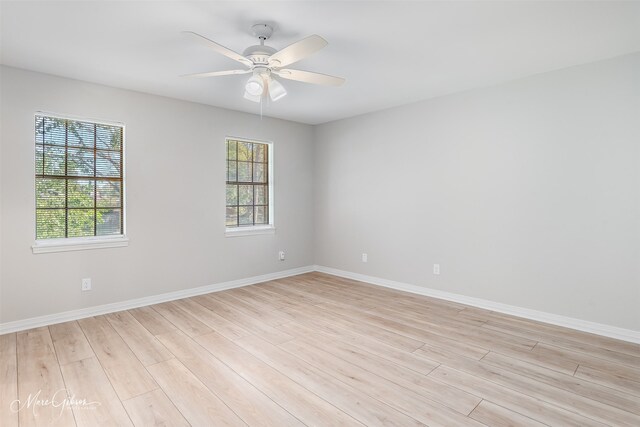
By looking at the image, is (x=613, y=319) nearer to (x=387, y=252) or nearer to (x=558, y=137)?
(x=558, y=137)

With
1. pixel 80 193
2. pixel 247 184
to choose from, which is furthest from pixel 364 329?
pixel 80 193

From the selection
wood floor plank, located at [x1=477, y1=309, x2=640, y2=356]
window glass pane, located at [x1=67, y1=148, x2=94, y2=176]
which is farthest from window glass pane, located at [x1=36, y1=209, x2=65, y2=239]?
wood floor plank, located at [x1=477, y1=309, x2=640, y2=356]

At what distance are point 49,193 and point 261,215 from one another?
264cm

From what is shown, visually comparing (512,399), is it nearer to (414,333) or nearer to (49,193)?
(414,333)

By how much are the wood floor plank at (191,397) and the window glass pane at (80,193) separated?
85.2 inches

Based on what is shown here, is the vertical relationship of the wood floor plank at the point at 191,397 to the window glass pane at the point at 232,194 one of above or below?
below

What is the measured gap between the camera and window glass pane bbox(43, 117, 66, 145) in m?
3.42

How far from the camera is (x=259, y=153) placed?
5.23 meters

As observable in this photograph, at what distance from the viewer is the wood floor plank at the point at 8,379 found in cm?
193

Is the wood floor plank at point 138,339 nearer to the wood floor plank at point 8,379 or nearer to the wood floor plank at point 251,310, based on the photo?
the wood floor plank at point 8,379

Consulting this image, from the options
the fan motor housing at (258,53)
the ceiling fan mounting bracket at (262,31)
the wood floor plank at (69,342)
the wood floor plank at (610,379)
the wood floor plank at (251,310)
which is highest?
the ceiling fan mounting bracket at (262,31)

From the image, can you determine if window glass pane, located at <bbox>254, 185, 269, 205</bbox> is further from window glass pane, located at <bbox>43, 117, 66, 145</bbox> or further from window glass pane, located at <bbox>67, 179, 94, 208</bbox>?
window glass pane, located at <bbox>43, 117, 66, 145</bbox>

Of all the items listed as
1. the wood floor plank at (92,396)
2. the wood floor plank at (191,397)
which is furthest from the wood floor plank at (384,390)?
the wood floor plank at (92,396)

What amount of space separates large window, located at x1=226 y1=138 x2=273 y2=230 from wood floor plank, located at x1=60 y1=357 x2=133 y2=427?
260cm
